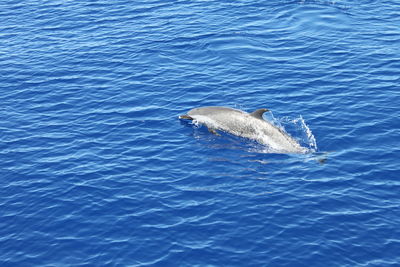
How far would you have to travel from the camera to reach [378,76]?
102 feet

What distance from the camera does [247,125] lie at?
1035 inches

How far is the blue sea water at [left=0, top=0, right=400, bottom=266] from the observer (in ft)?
65.8

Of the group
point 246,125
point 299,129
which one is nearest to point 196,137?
point 246,125

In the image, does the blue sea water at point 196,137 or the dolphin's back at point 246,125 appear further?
the dolphin's back at point 246,125

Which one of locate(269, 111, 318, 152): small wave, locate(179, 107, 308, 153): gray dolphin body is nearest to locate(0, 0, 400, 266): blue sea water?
locate(269, 111, 318, 152): small wave

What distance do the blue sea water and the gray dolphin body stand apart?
56 cm

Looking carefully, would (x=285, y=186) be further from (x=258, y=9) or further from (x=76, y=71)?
(x=258, y=9)

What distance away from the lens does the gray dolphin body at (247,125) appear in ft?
83.0

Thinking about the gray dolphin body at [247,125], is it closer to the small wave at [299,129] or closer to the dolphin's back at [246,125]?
the dolphin's back at [246,125]

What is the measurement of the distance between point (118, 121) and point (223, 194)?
8965 millimetres

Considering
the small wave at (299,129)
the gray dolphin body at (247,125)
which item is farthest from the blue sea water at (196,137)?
the gray dolphin body at (247,125)

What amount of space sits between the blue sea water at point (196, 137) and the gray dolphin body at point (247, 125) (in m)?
0.56

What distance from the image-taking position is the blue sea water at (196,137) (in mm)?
20047

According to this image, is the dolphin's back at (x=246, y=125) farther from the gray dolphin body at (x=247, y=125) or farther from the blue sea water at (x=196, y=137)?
the blue sea water at (x=196, y=137)
